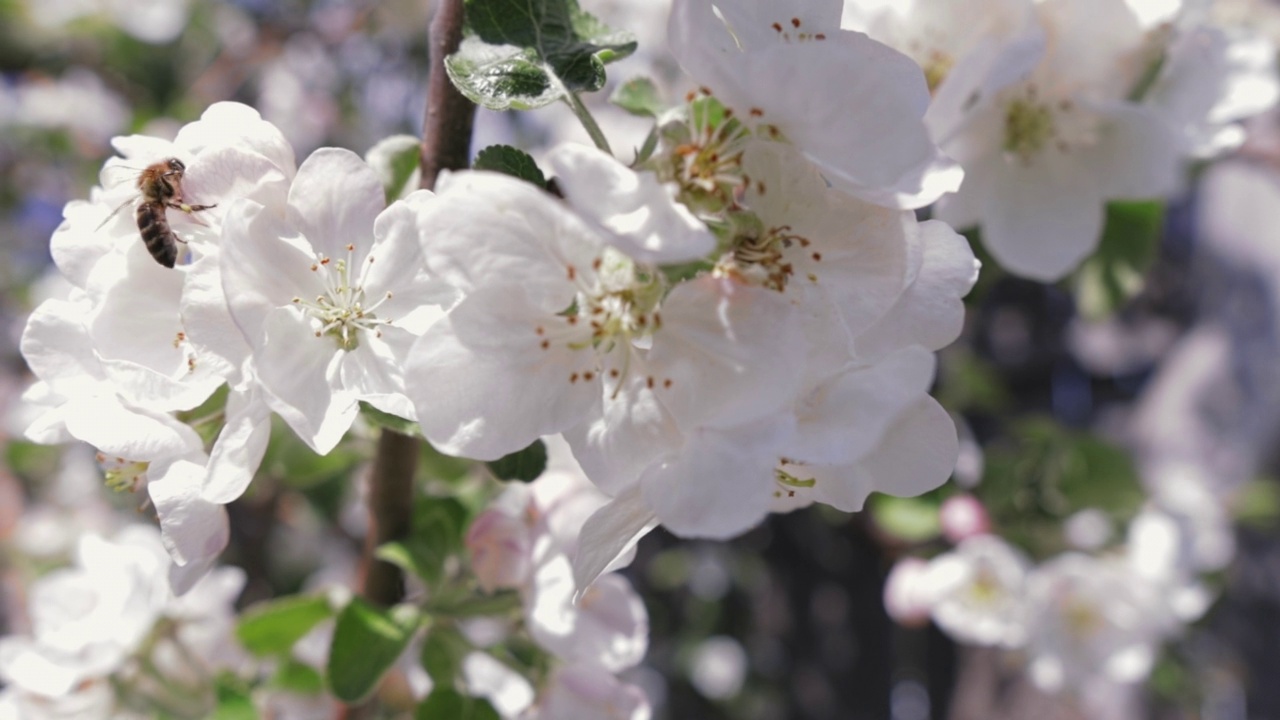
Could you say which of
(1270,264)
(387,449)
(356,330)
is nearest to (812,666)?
(1270,264)

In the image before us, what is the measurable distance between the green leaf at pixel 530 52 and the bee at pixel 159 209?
0.19 metres

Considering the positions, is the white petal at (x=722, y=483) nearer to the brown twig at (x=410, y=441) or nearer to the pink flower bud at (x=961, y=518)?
the brown twig at (x=410, y=441)

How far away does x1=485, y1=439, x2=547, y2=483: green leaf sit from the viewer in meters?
0.65

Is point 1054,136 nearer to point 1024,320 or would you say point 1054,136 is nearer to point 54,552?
point 1024,320

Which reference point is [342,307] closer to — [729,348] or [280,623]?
[729,348]

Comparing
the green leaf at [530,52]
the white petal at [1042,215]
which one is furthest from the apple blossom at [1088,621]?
the green leaf at [530,52]

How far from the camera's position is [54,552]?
2.26 m

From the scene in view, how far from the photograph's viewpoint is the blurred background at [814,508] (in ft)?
6.47

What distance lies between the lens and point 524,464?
2.15 ft

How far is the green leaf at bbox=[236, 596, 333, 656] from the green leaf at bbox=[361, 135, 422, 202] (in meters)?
0.45

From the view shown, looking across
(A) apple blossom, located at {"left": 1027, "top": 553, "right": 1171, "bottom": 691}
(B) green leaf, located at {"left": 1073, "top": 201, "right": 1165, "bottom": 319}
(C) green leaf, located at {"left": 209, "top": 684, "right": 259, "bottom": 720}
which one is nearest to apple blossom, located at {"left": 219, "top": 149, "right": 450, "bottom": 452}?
(C) green leaf, located at {"left": 209, "top": 684, "right": 259, "bottom": 720}

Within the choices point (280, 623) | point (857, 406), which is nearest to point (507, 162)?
point (857, 406)

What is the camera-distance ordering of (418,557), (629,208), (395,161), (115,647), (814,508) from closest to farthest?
(629,208) < (395,161) < (418,557) < (115,647) < (814,508)

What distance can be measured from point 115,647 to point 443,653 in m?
0.36
